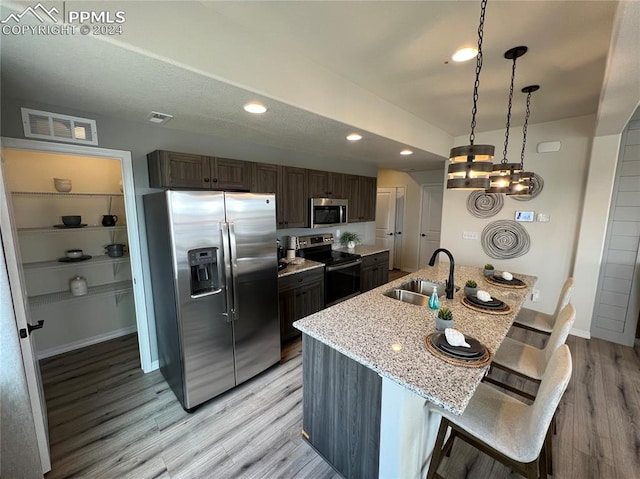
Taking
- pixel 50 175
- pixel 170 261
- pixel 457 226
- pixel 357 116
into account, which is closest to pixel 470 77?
pixel 357 116

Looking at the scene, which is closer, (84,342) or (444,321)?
(444,321)

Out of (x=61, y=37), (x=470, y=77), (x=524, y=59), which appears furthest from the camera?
(x=470, y=77)

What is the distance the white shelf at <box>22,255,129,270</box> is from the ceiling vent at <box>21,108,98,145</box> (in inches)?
61.9

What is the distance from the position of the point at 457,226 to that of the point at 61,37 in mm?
4659

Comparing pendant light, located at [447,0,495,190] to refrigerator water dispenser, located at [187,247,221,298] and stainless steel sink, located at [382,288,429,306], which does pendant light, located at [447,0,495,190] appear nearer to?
stainless steel sink, located at [382,288,429,306]

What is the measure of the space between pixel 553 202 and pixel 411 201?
2.78m

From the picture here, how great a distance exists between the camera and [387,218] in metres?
6.43

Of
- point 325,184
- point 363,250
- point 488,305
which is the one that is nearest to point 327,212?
point 325,184

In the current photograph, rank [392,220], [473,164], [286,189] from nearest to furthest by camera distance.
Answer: [473,164] → [286,189] → [392,220]

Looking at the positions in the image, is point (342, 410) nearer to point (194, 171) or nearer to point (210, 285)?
point (210, 285)

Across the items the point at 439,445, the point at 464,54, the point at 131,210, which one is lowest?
the point at 439,445

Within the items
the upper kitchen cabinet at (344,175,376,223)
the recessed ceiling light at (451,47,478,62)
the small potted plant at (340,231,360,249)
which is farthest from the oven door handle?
the recessed ceiling light at (451,47,478,62)

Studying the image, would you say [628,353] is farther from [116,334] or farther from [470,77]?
[116,334]

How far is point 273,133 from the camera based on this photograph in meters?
2.70
